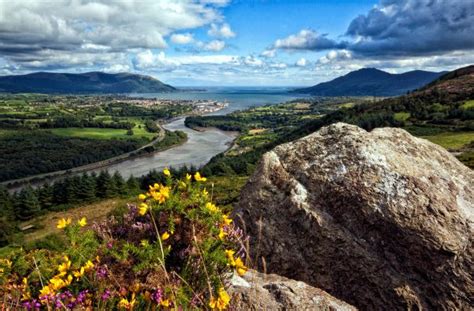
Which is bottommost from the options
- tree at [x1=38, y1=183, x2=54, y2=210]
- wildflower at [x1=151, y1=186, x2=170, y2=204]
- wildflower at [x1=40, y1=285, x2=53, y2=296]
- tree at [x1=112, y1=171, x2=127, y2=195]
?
tree at [x1=38, y1=183, x2=54, y2=210]

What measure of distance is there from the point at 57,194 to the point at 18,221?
Answer: 48.8ft

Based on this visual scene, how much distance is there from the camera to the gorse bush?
360cm

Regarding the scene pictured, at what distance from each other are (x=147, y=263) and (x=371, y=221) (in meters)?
4.92

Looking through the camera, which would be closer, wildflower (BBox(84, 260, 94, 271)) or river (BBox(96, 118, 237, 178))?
wildflower (BBox(84, 260, 94, 271))

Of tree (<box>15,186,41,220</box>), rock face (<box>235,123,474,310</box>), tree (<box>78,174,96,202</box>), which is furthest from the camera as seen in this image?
tree (<box>78,174,96,202</box>)

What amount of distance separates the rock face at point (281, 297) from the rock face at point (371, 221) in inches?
73.8

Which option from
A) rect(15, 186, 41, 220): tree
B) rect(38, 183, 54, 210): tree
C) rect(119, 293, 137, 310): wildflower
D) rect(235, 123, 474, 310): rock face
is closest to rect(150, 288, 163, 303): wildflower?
rect(119, 293, 137, 310): wildflower

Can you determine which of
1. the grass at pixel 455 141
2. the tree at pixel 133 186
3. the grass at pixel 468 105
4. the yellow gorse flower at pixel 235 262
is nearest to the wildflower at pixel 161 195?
the yellow gorse flower at pixel 235 262

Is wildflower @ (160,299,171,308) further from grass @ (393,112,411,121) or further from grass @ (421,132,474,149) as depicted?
grass @ (393,112,411,121)

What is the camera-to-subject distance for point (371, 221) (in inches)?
280

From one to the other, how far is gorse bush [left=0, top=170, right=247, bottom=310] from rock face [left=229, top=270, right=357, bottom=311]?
482mm

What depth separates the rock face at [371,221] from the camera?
669cm

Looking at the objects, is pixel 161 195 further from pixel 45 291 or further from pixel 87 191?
pixel 87 191

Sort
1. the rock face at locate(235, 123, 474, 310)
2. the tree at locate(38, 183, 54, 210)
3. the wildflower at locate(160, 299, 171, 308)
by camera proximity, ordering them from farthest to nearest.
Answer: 1. the tree at locate(38, 183, 54, 210)
2. the rock face at locate(235, 123, 474, 310)
3. the wildflower at locate(160, 299, 171, 308)
